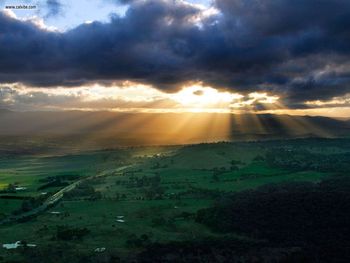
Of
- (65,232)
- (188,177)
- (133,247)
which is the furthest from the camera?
(188,177)

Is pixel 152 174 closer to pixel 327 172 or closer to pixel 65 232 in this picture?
pixel 327 172

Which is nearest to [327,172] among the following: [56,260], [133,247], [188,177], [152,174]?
[188,177]

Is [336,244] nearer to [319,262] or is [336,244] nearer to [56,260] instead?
[319,262]

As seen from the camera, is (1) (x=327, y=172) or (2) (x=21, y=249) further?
(1) (x=327, y=172)

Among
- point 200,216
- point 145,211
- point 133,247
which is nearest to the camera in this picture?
point 133,247

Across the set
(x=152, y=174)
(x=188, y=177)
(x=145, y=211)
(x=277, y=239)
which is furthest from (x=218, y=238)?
(x=152, y=174)

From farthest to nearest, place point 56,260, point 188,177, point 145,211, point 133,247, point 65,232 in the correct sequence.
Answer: point 188,177
point 145,211
point 65,232
point 133,247
point 56,260

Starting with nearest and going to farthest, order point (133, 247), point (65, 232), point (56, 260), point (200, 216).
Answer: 1. point (56, 260)
2. point (133, 247)
3. point (65, 232)
4. point (200, 216)

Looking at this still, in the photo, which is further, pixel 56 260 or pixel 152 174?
pixel 152 174

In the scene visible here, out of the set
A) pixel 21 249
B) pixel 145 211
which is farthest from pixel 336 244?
pixel 21 249
